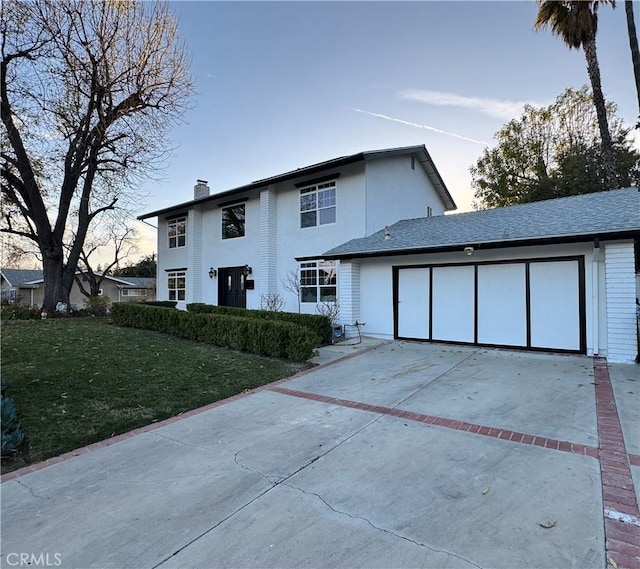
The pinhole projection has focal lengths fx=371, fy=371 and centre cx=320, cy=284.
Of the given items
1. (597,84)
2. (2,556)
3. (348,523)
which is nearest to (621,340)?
(348,523)

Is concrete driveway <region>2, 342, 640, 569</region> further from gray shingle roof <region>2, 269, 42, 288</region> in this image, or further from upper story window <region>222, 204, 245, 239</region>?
gray shingle roof <region>2, 269, 42, 288</region>

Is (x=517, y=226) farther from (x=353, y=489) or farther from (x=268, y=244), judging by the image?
(x=268, y=244)

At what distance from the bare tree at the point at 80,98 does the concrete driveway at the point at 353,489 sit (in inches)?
525

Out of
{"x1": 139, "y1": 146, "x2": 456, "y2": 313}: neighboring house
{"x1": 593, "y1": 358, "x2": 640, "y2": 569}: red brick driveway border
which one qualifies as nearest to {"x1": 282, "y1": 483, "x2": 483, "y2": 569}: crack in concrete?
{"x1": 593, "y1": 358, "x2": 640, "y2": 569}: red brick driveway border

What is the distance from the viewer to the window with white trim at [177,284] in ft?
62.2

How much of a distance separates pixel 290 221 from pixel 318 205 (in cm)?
148

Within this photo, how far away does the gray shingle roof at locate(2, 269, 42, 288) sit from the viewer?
1371 inches

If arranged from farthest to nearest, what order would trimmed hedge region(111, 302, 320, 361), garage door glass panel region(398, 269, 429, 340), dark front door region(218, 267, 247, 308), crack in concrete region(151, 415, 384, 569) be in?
dark front door region(218, 267, 247, 308) < garage door glass panel region(398, 269, 429, 340) < trimmed hedge region(111, 302, 320, 361) < crack in concrete region(151, 415, 384, 569)

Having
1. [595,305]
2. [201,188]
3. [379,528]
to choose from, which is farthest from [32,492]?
[201,188]

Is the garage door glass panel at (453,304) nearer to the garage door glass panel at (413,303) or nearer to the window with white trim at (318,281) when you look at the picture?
the garage door glass panel at (413,303)

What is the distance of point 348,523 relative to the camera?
260cm

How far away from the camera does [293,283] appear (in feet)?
46.4

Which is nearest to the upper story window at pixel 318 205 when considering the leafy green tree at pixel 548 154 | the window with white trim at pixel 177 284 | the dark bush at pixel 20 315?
the window with white trim at pixel 177 284

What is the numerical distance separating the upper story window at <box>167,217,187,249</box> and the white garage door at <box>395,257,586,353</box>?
1271cm
